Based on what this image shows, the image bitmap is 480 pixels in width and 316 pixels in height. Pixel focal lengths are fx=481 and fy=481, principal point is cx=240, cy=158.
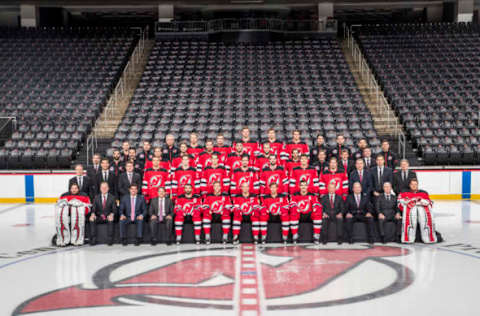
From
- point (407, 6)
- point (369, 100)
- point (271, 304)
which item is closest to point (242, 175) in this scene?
point (271, 304)

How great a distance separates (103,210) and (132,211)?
616 millimetres

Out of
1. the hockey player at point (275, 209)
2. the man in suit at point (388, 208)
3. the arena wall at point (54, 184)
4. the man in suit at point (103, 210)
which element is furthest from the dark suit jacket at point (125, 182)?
the arena wall at point (54, 184)

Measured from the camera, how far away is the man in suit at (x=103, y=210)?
30.7 feet

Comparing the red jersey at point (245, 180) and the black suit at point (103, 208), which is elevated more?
the red jersey at point (245, 180)

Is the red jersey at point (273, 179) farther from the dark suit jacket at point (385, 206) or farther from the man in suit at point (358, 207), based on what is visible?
the dark suit jacket at point (385, 206)

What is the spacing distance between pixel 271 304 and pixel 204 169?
459 centimetres

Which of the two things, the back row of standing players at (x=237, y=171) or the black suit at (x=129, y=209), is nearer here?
the black suit at (x=129, y=209)

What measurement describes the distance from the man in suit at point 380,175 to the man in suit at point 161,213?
13.8 ft

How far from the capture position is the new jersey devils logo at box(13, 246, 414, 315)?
590cm

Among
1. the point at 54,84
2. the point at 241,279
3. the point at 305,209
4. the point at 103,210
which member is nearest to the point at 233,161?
the point at 305,209

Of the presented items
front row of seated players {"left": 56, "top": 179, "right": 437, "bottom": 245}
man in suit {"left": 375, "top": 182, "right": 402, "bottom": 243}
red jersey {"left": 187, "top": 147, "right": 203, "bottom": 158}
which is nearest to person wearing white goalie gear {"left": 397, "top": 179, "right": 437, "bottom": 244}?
front row of seated players {"left": 56, "top": 179, "right": 437, "bottom": 245}

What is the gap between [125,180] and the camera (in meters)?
10.1

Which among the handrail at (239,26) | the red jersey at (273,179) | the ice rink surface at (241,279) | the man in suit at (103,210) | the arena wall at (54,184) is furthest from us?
the handrail at (239,26)

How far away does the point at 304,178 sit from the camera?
9742mm
